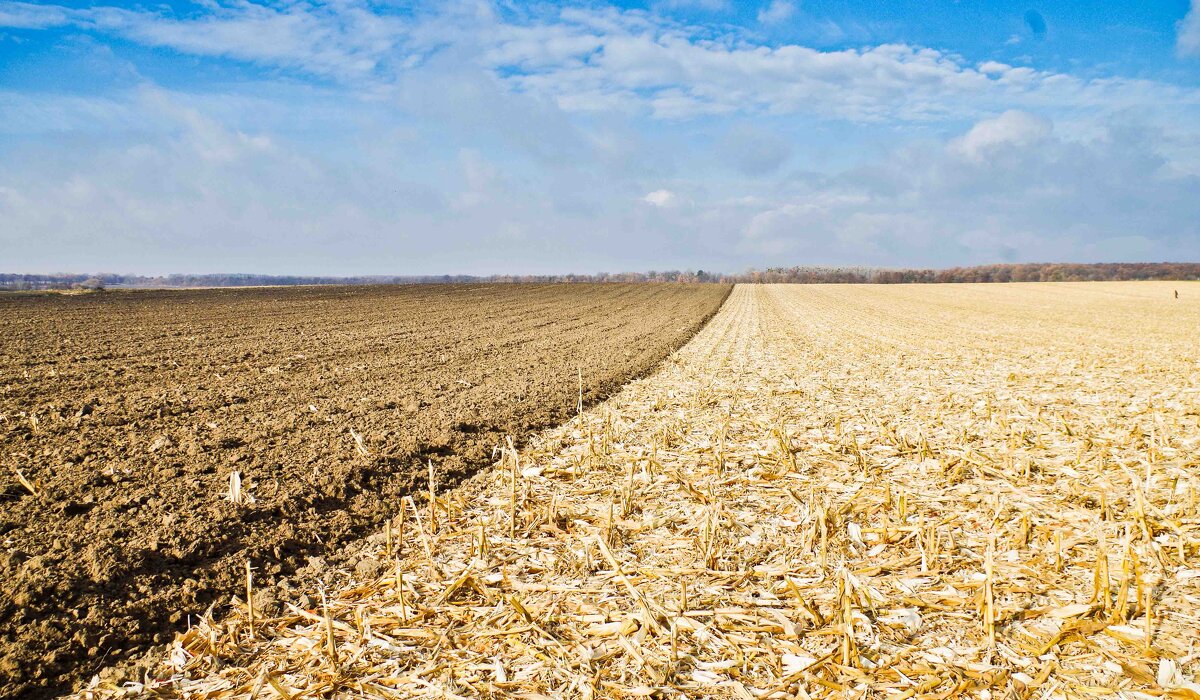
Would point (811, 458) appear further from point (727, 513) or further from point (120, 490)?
point (120, 490)

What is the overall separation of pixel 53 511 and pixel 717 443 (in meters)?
7.15

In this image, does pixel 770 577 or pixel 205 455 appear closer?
pixel 770 577

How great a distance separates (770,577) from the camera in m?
4.66

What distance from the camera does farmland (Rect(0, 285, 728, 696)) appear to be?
430 cm

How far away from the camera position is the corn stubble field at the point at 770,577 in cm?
356

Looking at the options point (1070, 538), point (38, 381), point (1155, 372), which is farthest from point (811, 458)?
point (38, 381)

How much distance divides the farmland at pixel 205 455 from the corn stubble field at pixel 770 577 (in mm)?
454

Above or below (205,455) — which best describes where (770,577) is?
below

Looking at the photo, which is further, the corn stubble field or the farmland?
the farmland

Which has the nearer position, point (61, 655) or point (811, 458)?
point (61, 655)

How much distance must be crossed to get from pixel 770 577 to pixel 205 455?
6.69 meters

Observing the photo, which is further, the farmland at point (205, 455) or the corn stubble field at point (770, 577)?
the farmland at point (205, 455)

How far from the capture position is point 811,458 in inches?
302

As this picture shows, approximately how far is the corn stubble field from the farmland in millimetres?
454
